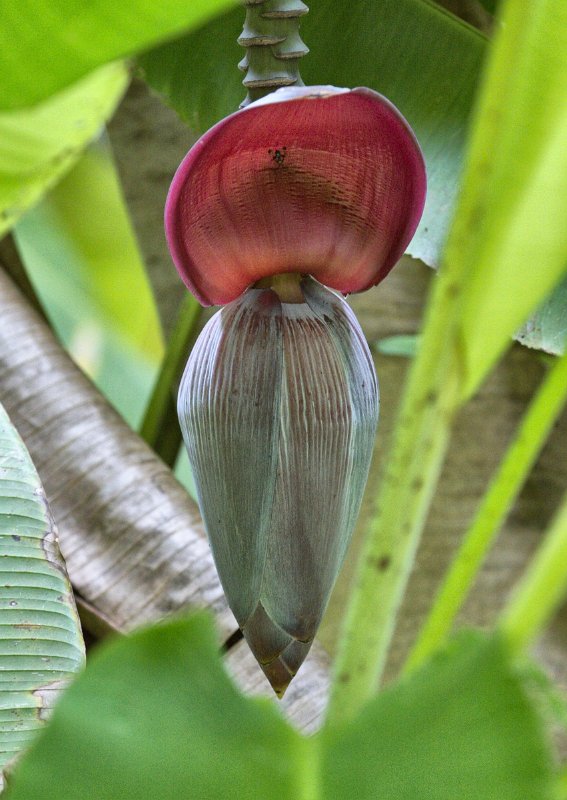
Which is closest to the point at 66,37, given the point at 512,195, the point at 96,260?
the point at 512,195

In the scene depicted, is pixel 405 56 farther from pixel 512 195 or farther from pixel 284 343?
pixel 512 195

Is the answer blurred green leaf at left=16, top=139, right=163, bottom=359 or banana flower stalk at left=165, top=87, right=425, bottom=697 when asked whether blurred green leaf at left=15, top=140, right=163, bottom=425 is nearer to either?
blurred green leaf at left=16, top=139, right=163, bottom=359

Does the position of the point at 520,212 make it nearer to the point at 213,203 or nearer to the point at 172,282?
the point at 213,203

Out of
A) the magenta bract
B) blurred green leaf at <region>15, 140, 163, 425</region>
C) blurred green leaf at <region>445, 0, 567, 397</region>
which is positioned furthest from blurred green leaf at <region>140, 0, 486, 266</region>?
blurred green leaf at <region>15, 140, 163, 425</region>

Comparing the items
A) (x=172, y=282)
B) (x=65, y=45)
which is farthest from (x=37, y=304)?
(x=65, y=45)

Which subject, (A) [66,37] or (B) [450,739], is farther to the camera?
(A) [66,37]

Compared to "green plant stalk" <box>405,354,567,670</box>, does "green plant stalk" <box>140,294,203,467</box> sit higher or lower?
lower
